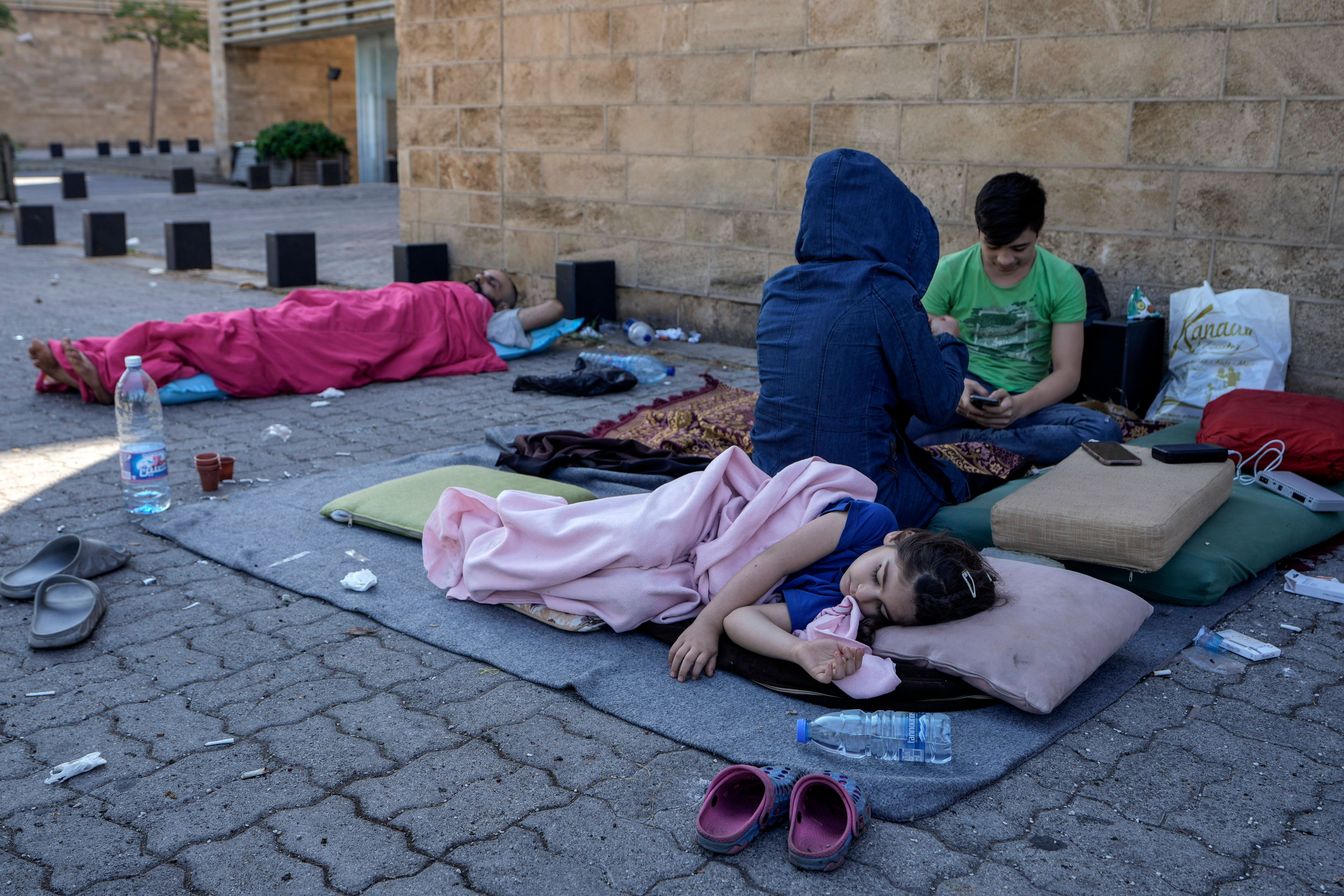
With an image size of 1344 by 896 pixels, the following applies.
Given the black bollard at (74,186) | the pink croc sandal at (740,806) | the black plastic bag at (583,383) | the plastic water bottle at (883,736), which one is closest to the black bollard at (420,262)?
the black plastic bag at (583,383)

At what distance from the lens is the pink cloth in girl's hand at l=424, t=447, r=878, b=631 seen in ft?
9.82

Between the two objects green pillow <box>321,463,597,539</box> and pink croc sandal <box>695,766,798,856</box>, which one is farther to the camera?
green pillow <box>321,463,597,539</box>

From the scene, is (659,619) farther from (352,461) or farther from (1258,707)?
(352,461)

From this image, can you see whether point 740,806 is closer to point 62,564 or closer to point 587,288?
point 62,564

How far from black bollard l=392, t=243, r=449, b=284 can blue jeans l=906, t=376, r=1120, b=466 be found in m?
5.71

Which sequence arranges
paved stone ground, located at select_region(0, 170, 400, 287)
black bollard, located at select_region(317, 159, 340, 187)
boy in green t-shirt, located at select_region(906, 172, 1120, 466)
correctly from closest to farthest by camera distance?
boy in green t-shirt, located at select_region(906, 172, 1120, 466)
paved stone ground, located at select_region(0, 170, 400, 287)
black bollard, located at select_region(317, 159, 340, 187)

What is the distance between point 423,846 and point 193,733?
768mm

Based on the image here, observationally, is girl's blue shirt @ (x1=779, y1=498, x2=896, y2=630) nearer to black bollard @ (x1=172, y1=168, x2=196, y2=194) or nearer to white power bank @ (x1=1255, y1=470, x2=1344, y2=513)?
white power bank @ (x1=1255, y1=470, x2=1344, y2=513)

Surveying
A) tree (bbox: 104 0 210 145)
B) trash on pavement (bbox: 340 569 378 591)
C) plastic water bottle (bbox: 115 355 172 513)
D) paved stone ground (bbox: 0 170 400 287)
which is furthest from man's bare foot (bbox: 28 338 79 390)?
tree (bbox: 104 0 210 145)

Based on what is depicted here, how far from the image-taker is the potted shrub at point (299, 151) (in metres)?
21.9

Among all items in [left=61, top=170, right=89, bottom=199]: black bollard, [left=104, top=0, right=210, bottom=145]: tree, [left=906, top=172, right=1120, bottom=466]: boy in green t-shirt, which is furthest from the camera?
[left=104, top=0, right=210, bottom=145]: tree

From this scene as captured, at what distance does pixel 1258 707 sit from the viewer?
271 cm

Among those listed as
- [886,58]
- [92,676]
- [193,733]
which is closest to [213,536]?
[92,676]

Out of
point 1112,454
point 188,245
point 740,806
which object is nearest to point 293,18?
point 188,245
